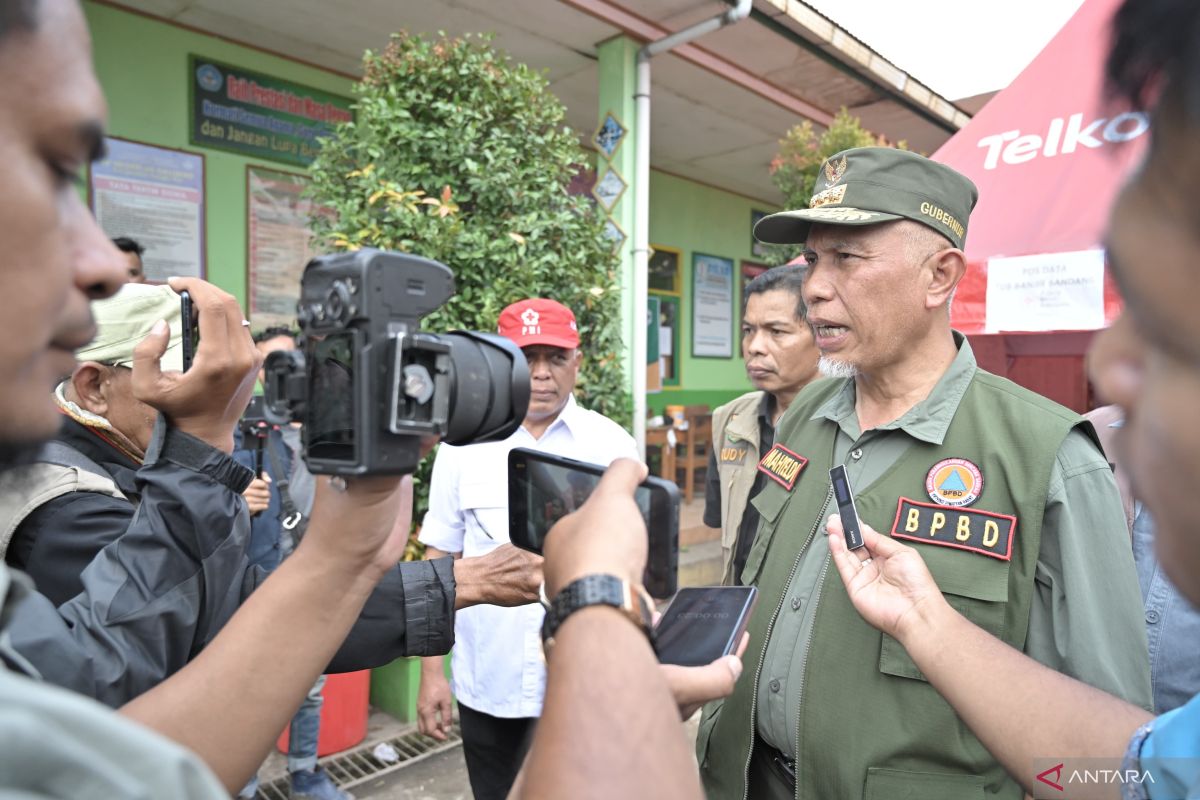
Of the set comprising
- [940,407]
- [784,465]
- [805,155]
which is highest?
[805,155]

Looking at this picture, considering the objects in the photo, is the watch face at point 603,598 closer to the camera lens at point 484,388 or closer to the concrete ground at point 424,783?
the camera lens at point 484,388

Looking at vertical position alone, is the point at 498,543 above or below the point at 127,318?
below

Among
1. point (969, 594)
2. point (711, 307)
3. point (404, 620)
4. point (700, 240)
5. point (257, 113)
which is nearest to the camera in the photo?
point (969, 594)

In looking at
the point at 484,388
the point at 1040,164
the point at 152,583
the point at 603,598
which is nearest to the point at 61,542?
the point at 152,583

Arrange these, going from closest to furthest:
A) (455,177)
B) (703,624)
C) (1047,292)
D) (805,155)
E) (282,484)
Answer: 1. (703,624)
2. (1047,292)
3. (282,484)
4. (455,177)
5. (805,155)

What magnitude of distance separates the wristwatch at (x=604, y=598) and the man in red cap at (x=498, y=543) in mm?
1593

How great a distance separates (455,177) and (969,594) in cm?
307

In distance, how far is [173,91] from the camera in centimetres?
457

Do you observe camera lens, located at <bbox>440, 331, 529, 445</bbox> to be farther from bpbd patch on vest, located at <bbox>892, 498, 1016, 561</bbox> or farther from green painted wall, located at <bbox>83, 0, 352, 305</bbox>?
green painted wall, located at <bbox>83, 0, 352, 305</bbox>

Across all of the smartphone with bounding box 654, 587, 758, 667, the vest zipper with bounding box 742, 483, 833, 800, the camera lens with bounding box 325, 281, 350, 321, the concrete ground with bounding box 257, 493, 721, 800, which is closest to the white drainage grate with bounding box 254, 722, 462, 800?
the concrete ground with bounding box 257, 493, 721, 800

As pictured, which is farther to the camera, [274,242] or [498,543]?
[274,242]

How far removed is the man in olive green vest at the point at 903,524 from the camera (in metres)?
1.51

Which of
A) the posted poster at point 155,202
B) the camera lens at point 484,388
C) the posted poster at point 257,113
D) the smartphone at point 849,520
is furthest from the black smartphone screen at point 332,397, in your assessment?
the posted poster at point 155,202

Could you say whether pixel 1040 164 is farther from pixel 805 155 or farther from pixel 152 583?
pixel 152 583
